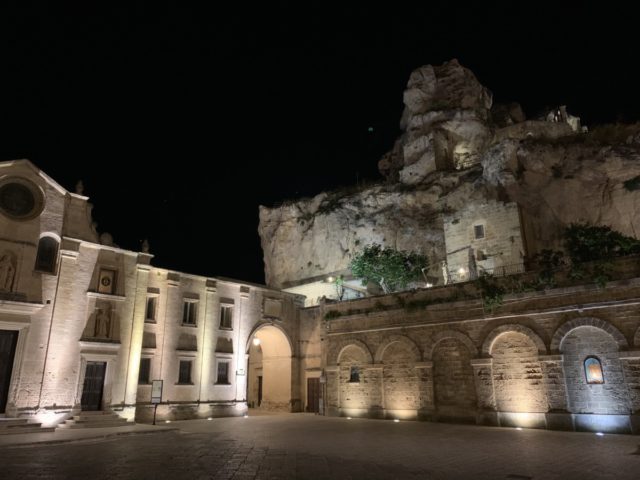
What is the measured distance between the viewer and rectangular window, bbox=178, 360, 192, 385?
84.4 feet

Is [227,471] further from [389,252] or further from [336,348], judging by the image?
[389,252]

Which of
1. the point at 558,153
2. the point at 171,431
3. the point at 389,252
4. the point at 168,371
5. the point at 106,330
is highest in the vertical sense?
the point at 558,153

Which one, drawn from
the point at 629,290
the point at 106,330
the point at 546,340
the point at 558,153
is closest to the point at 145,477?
the point at 106,330

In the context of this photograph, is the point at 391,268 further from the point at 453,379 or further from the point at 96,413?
the point at 96,413

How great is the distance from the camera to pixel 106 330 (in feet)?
74.5

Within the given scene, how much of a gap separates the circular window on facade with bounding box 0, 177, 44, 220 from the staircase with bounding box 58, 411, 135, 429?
977 centimetres

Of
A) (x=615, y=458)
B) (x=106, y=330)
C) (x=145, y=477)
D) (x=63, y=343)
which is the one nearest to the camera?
(x=145, y=477)

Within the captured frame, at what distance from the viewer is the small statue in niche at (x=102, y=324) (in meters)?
22.5

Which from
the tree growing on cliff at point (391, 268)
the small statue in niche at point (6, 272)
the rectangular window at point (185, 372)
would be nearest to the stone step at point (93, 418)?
the rectangular window at point (185, 372)

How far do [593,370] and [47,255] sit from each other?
83.6 feet

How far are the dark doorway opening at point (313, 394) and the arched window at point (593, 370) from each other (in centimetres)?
1710

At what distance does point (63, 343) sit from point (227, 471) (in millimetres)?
15428

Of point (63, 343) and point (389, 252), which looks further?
point (389, 252)

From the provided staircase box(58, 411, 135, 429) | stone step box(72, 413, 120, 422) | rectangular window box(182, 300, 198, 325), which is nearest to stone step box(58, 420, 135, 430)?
staircase box(58, 411, 135, 429)
